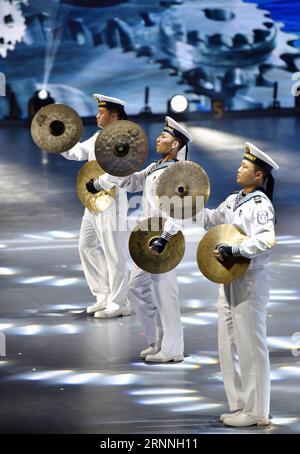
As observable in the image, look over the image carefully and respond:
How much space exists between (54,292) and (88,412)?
10.4ft

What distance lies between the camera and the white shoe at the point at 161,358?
9445 millimetres

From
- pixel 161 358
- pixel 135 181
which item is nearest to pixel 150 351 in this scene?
pixel 161 358

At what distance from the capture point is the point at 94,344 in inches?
389

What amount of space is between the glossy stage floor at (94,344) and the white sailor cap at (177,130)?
1.42 metres

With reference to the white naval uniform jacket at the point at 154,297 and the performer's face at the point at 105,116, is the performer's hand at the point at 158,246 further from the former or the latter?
the performer's face at the point at 105,116

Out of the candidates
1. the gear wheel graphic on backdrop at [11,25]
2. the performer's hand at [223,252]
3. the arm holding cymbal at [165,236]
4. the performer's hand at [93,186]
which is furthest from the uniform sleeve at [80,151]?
the gear wheel graphic on backdrop at [11,25]

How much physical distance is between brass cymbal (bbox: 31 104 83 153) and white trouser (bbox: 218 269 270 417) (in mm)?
2585

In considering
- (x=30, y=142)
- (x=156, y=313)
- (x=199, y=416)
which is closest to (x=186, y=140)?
(x=156, y=313)

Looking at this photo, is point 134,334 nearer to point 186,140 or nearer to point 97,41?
point 186,140

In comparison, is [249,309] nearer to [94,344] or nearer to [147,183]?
[147,183]

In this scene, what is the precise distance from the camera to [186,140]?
9.30m

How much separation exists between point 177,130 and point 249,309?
1680 millimetres

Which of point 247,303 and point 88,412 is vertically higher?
point 247,303
